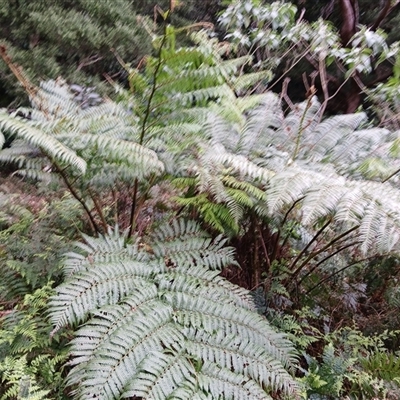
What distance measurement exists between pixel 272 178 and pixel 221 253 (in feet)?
1.30

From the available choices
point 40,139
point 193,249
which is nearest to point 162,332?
point 193,249

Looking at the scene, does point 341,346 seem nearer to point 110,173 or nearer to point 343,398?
point 343,398

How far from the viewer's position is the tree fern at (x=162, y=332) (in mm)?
1174

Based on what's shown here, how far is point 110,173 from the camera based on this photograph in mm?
1665

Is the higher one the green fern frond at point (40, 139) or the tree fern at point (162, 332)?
the green fern frond at point (40, 139)

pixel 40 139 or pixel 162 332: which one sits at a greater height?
pixel 40 139

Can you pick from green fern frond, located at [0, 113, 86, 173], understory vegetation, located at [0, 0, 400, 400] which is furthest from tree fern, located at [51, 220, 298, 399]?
green fern frond, located at [0, 113, 86, 173]

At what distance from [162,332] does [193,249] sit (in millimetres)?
431

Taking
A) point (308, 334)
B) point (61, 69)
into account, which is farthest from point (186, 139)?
point (61, 69)

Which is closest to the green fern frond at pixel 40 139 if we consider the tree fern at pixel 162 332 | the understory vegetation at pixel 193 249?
the understory vegetation at pixel 193 249

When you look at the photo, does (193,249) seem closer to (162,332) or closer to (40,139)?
(162,332)

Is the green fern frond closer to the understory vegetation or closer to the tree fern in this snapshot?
the understory vegetation

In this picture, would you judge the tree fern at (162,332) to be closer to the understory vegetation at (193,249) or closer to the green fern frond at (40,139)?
the understory vegetation at (193,249)

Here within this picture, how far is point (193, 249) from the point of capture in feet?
5.34
